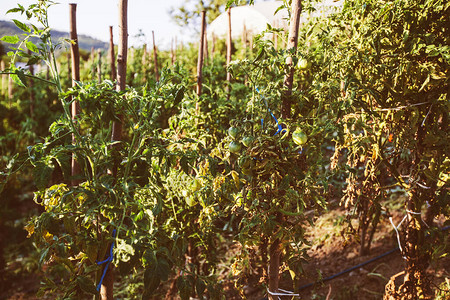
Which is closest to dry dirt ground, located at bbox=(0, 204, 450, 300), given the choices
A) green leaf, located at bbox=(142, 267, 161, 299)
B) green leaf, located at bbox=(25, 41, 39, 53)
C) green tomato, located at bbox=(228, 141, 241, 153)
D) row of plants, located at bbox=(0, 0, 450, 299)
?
row of plants, located at bbox=(0, 0, 450, 299)

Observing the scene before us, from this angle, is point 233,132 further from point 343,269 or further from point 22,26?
point 343,269

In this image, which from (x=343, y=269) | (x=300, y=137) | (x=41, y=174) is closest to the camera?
(x=41, y=174)

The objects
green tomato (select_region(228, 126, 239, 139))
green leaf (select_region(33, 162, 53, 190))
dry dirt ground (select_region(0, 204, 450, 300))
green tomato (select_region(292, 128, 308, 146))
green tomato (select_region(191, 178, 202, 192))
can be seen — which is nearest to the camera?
green leaf (select_region(33, 162, 53, 190))

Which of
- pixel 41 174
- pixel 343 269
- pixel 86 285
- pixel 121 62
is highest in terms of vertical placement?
pixel 121 62

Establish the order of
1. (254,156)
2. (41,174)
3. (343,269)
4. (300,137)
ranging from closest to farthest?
1. (41,174)
2. (300,137)
3. (254,156)
4. (343,269)

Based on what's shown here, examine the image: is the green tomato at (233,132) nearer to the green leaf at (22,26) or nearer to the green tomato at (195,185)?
the green tomato at (195,185)

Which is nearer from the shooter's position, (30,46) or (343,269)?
(30,46)

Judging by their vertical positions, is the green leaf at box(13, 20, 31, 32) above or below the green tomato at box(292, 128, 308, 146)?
above

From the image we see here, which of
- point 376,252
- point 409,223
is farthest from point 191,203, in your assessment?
point 376,252

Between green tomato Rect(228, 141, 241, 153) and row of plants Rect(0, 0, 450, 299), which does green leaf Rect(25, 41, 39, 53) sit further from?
green tomato Rect(228, 141, 241, 153)

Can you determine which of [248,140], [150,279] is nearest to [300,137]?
[248,140]

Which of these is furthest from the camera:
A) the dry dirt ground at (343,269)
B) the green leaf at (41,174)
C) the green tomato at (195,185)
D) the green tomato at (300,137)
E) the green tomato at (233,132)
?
the dry dirt ground at (343,269)

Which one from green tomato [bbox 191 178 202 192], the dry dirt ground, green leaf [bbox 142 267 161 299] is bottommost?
the dry dirt ground

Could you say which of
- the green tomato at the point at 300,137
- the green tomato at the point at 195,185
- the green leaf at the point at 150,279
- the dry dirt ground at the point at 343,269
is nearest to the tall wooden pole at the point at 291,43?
the green tomato at the point at 300,137
